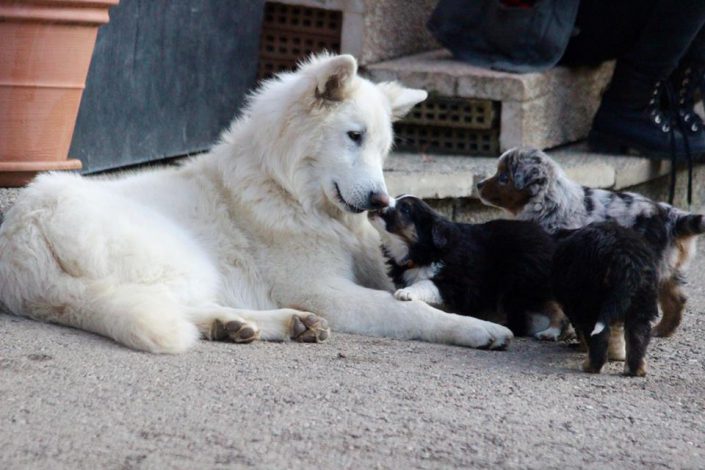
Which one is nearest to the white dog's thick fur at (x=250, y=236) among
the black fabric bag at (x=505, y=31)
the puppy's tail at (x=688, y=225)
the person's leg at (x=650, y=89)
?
the puppy's tail at (x=688, y=225)

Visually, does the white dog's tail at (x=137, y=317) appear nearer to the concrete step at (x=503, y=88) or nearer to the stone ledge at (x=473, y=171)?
the stone ledge at (x=473, y=171)

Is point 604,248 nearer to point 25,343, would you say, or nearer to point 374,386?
point 374,386

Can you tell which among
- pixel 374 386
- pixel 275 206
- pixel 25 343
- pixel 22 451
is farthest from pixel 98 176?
pixel 22 451

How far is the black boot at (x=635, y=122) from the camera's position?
28.4 feet

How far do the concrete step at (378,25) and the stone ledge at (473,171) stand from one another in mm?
800

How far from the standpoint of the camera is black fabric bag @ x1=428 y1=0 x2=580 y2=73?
8164mm

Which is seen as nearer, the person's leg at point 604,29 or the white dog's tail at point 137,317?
the white dog's tail at point 137,317

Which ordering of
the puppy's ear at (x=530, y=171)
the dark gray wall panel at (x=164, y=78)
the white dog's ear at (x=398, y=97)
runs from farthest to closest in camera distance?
1. the dark gray wall panel at (x=164, y=78)
2. the puppy's ear at (x=530, y=171)
3. the white dog's ear at (x=398, y=97)

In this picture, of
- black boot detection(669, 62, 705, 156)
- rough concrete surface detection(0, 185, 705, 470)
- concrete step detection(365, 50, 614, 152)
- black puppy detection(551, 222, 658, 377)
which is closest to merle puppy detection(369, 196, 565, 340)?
rough concrete surface detection(0, 185, 705, 470)

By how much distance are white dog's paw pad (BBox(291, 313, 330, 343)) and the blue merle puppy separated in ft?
5.16

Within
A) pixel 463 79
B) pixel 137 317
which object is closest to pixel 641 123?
pixel 463 79

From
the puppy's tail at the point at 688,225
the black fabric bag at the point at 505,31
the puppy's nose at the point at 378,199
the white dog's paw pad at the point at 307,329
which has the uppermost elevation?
the black fabric bag at the point at 505,31

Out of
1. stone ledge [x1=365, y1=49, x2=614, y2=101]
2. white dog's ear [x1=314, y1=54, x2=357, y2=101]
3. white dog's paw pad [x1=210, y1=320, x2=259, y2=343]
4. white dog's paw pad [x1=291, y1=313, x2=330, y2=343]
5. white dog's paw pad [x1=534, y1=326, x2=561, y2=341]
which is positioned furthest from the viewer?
stone ledge [x1=365, y1=49, x2=614, y2=101]

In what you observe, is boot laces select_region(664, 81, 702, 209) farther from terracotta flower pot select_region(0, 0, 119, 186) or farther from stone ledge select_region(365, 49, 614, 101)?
terracotta flower pot select_region(0, 0, 119, 186)
